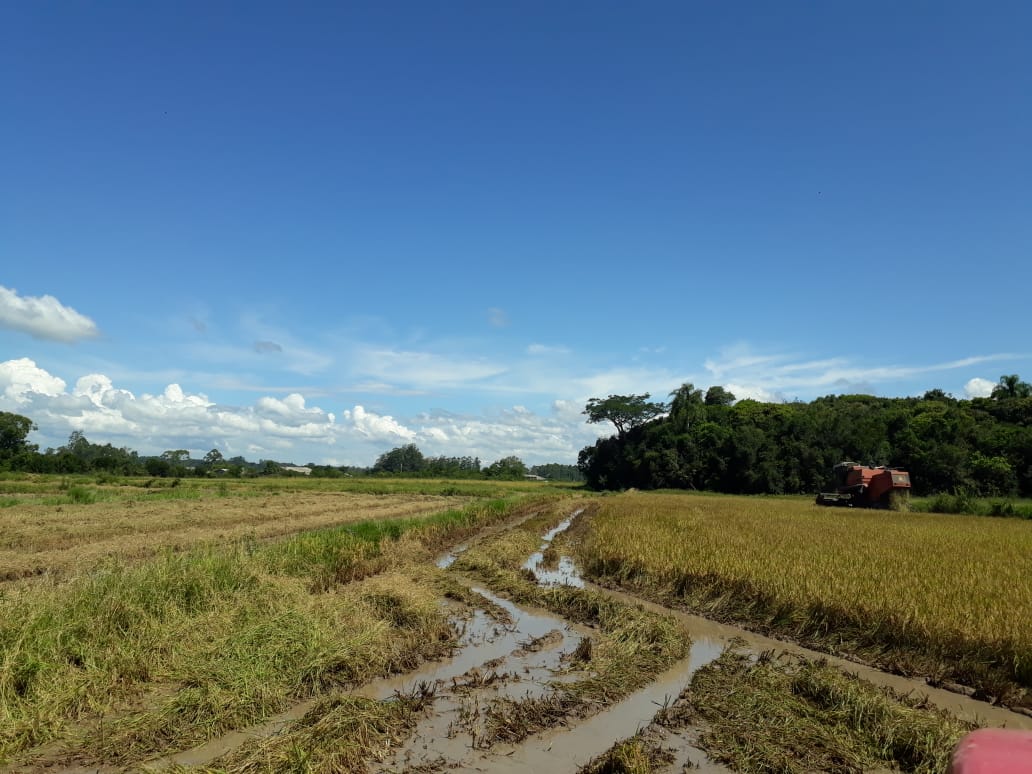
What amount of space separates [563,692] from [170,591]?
525 cm

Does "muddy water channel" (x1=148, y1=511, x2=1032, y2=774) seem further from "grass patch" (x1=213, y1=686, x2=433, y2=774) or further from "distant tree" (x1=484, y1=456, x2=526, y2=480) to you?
"distant tree" (x1=484, y1=456, x2=526, y2=480)

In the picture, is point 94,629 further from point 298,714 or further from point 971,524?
point 971,524

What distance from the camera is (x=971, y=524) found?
22.8 m

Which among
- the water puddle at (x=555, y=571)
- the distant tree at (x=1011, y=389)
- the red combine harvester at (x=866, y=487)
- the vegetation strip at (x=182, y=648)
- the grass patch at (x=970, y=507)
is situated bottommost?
the water puddle at (x=555, y=571)

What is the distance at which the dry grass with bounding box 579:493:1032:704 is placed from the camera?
7512 millimetres

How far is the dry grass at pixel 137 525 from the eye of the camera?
13.8 meters

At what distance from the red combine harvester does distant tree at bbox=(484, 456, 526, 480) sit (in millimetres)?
70047

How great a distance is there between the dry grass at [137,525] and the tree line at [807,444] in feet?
116

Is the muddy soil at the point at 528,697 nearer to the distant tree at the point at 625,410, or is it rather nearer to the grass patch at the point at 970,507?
the grass patch at the point at 970,507

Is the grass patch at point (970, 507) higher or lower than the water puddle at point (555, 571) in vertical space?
higher

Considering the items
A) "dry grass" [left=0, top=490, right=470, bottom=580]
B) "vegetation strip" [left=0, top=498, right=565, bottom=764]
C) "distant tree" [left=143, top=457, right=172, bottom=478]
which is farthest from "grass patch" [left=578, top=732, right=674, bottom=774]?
"distant tree" [left=143, top=457, right=172, bottom=478]

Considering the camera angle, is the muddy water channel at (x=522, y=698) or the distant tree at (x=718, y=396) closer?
the muddy water channel at (x=522, y=698)

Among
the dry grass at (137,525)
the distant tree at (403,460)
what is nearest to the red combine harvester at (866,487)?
the dry grass at (137,525)

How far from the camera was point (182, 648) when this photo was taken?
Answer: 21.9ft
